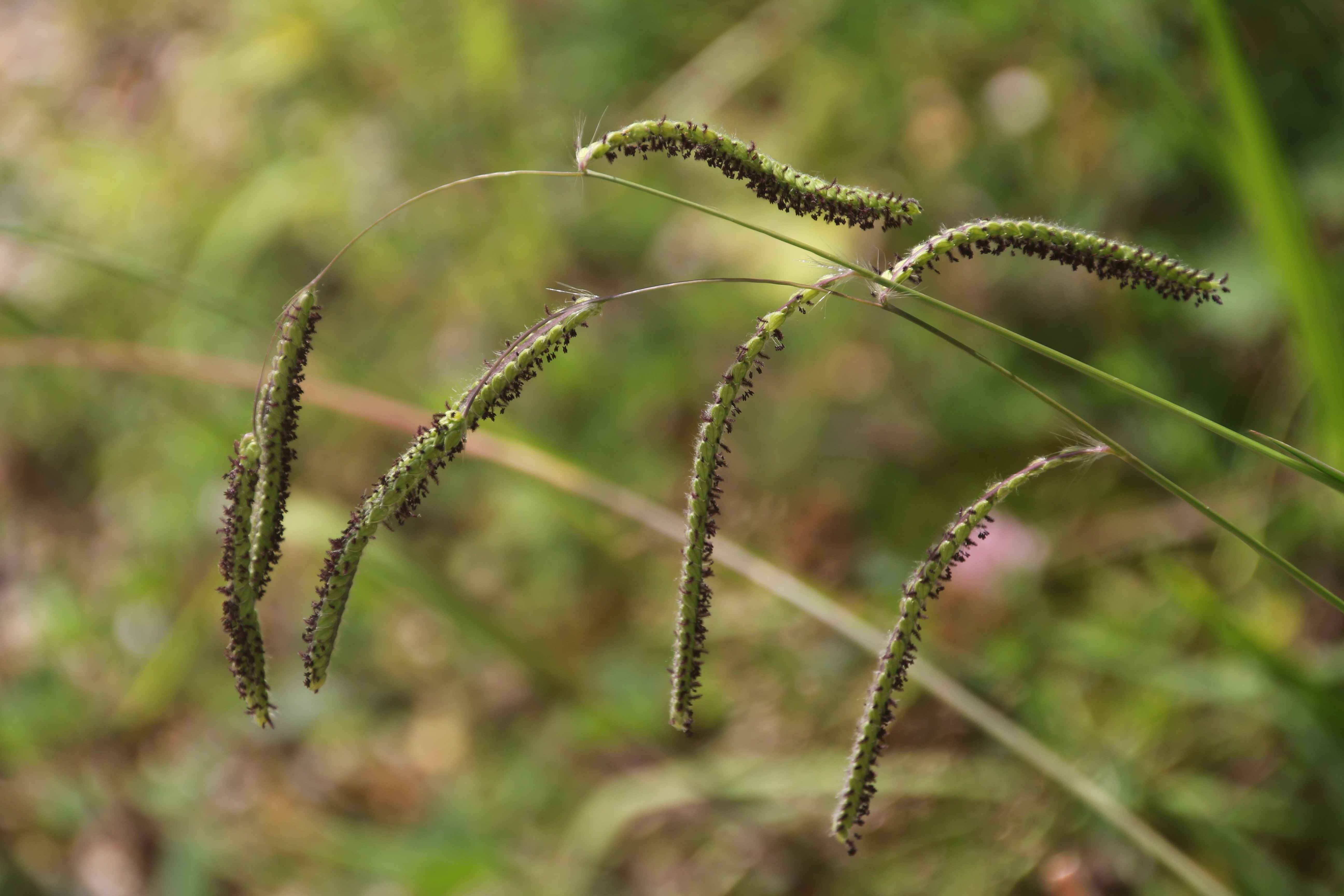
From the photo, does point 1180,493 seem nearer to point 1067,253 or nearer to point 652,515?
point 1067,253

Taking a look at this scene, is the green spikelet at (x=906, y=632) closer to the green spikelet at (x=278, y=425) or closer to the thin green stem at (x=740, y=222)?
the thin green stem at (x=740, y=222)

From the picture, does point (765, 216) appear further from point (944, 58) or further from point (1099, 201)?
point (1099, 201)

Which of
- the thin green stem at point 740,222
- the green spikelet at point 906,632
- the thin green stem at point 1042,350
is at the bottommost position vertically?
the green spikelet at point 906,632

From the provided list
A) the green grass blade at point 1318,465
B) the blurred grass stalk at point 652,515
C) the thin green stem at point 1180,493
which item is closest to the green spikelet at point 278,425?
the blurred grass stalk at point 652,515

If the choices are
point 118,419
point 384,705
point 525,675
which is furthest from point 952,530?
point 118,419

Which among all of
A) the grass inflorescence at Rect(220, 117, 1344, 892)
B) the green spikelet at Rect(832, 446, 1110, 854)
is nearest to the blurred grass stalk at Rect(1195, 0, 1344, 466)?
the grass inflorescence at Rect(220, 117, 1344, 892)

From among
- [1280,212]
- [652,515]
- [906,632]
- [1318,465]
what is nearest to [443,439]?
[906,632]

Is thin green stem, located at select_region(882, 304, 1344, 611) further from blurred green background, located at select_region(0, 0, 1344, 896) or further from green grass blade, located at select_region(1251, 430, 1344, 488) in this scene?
blurred green background, located at select_region(0, 0, 1344, 896)
